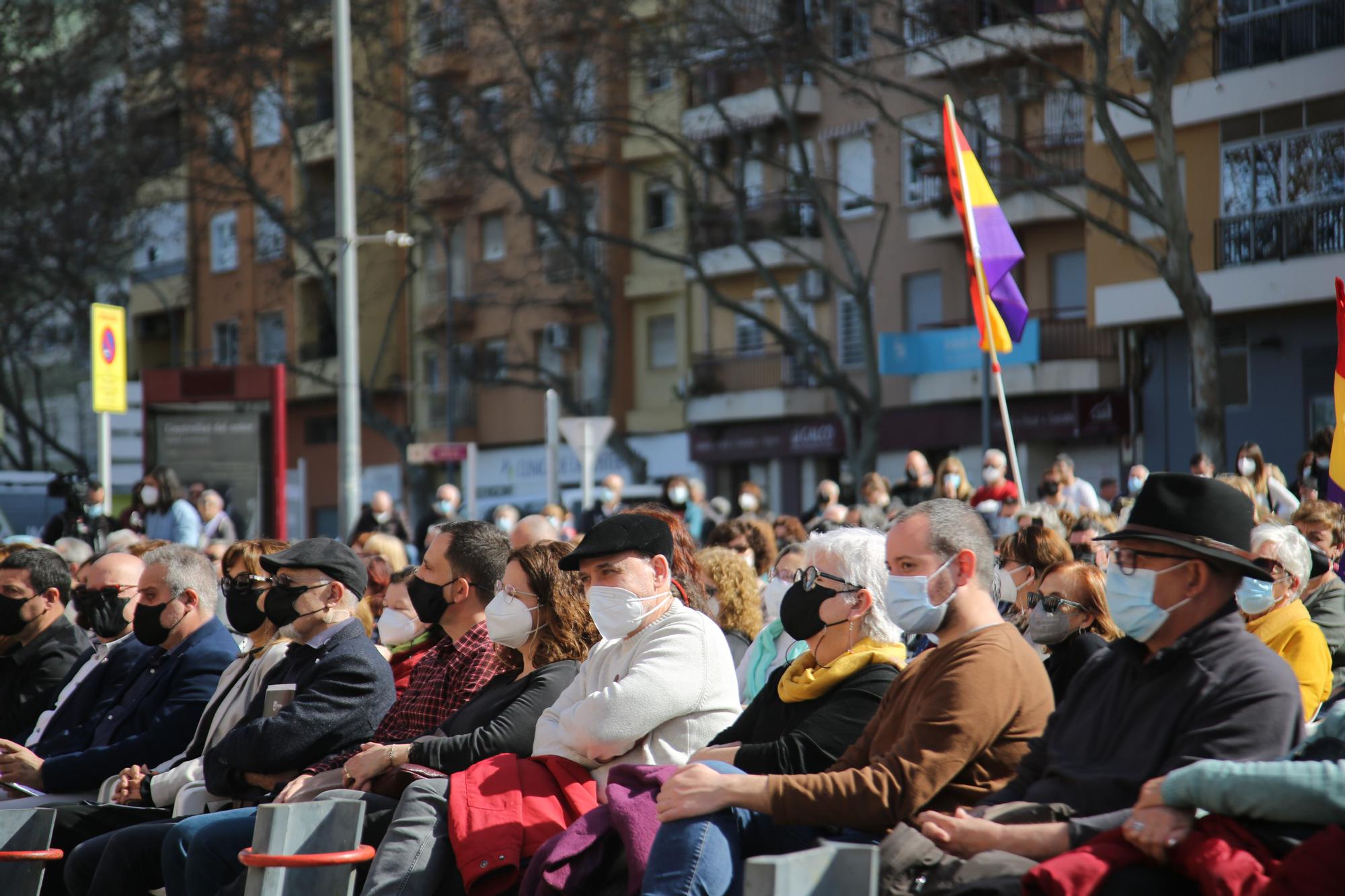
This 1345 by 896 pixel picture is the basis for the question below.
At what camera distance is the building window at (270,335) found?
168 feet

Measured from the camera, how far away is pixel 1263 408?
94.7ft

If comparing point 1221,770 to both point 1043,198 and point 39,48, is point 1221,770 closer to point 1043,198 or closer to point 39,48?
point 1043,198

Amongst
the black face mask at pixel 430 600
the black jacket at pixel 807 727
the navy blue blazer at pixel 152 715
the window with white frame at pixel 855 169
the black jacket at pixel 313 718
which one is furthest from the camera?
the window with white frame at pixel 855 169

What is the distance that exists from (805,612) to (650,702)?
0.61m

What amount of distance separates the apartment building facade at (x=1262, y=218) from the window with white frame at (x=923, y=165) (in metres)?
4.38

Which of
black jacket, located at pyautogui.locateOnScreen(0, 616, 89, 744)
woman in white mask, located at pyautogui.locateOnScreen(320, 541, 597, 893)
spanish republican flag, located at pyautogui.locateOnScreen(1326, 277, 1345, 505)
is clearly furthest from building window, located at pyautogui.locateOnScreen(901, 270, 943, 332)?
woman in white mask, located at pyautogui.locateOnScreen(320, 541, 597, 893)

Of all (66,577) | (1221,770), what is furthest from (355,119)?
(1221,770)

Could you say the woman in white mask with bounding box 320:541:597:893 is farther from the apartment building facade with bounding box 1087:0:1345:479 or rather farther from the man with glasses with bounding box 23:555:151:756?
the apartment building facade with bounding box 1087:0:1345:479

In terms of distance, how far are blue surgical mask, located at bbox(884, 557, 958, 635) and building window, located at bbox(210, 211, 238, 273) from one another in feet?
161

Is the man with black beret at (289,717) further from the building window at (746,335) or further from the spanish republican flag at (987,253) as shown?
the building window at (746,335)

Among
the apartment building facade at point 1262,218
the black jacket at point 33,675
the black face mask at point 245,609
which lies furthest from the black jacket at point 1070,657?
the apartment building facade at point 1262,218

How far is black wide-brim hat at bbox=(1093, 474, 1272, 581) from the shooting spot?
4637mm

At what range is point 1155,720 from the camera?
15.0 feet

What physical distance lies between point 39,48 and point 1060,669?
36052 millimetres
